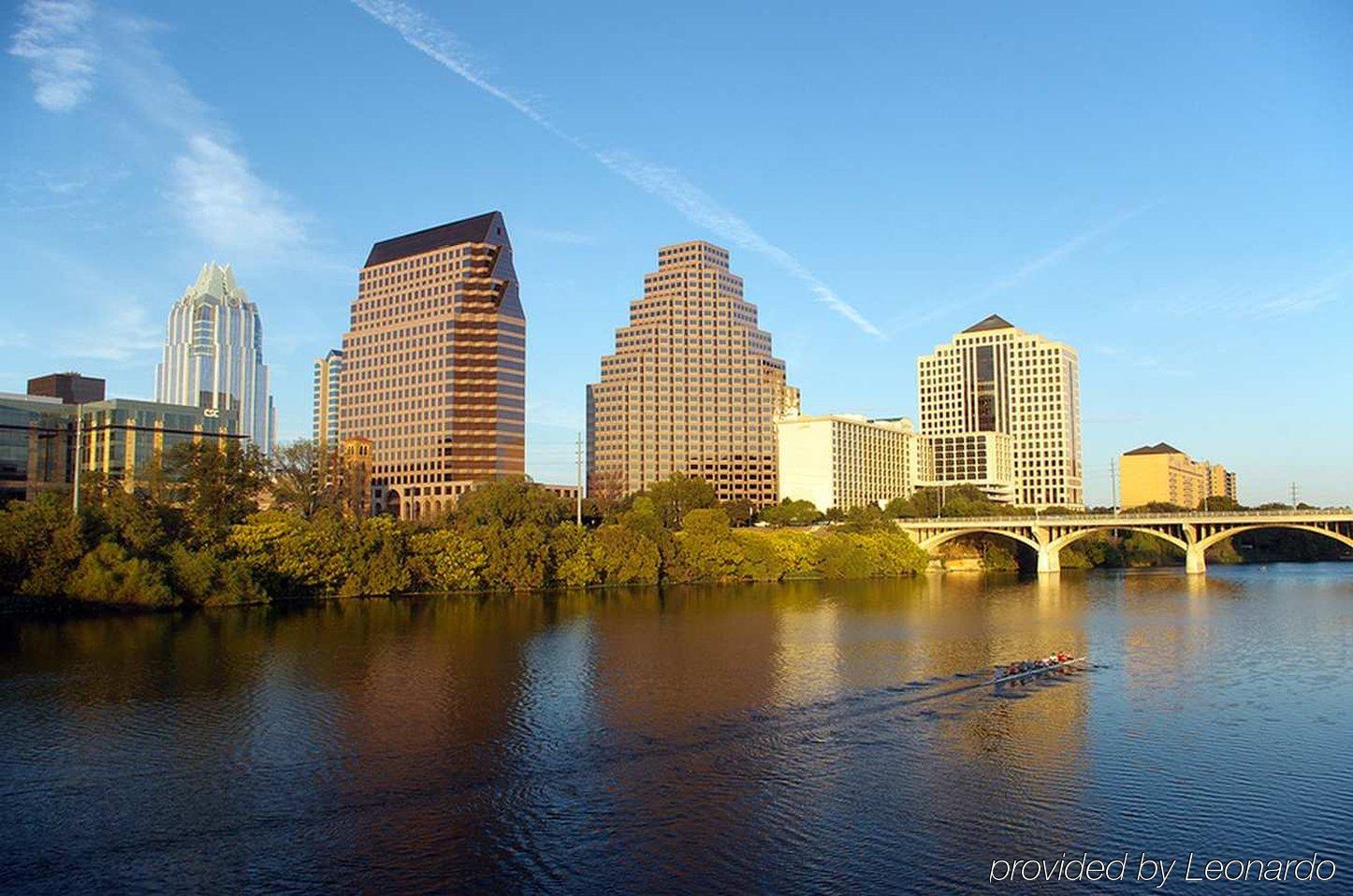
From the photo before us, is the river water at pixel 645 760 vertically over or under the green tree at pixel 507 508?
under

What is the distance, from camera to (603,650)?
61531mm

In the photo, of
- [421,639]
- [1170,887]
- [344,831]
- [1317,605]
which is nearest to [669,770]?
[344,831]

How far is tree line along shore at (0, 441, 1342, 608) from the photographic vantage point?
77500 mm

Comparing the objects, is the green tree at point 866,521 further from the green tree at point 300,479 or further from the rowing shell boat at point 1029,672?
the rowing shell boat at point 1029,672

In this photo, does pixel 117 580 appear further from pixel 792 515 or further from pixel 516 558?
pixel 792 515

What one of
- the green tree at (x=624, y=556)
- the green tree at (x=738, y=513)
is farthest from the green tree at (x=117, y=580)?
the green tree at (x=738, y=513)

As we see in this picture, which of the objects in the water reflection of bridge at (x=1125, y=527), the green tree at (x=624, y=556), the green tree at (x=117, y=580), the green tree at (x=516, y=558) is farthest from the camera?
the water reflection of bridge at (x=1125, y=527)

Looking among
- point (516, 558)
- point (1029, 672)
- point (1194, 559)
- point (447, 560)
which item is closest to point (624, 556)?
point (516, 558)

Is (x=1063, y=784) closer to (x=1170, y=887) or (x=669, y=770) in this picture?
(x=1170, y=887)

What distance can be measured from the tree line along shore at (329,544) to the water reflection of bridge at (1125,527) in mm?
9777

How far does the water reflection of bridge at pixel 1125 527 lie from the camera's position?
127 m

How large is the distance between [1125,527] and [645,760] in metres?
123

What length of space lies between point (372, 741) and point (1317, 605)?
83.0m

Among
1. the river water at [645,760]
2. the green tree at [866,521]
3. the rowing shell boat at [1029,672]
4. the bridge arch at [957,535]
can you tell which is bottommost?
the river water at [645,760]
